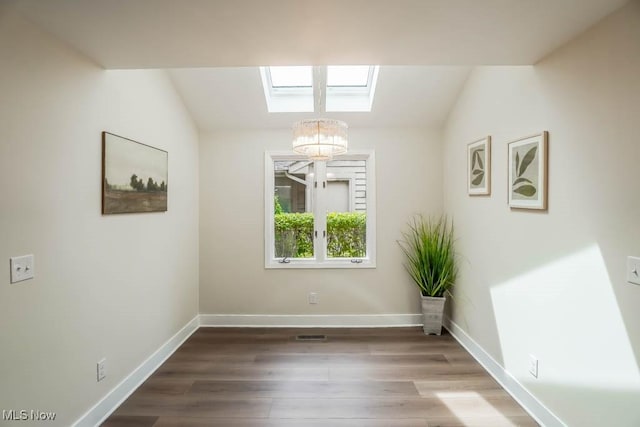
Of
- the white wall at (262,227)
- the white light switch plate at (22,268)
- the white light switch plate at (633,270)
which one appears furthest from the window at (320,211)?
the white light switch plate at (633,270)

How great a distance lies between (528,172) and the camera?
235cm

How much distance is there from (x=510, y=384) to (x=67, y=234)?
3.14 m

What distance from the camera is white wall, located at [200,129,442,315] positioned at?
4.02m

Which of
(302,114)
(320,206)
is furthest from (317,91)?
(320,206)

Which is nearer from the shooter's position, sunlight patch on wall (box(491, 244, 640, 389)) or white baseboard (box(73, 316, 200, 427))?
sunlight patch on wall (box(491, 244, 640, 389))

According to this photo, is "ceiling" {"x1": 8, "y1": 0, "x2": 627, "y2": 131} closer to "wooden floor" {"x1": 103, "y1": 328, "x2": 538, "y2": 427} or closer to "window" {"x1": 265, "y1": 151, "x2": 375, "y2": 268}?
"window" {"x1": 265, "y1": 151, "x2": 375, "y2": 268}

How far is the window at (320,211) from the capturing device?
4.13m

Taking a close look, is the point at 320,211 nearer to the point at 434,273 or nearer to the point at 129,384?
the point at 434,273

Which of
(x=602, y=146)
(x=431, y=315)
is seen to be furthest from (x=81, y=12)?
(x=431, y=315)

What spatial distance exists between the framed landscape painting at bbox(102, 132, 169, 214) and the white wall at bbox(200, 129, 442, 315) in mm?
953

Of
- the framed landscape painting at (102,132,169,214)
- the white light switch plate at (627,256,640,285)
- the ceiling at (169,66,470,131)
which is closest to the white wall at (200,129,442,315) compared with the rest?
the ceiling at (169,66,470,131)

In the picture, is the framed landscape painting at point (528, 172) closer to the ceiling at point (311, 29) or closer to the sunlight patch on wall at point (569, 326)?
the sunlight patch on wall at point (569, 326)

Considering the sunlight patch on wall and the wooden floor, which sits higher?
the sunlight patch on wall

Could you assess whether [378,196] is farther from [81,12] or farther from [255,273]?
[81,12]
